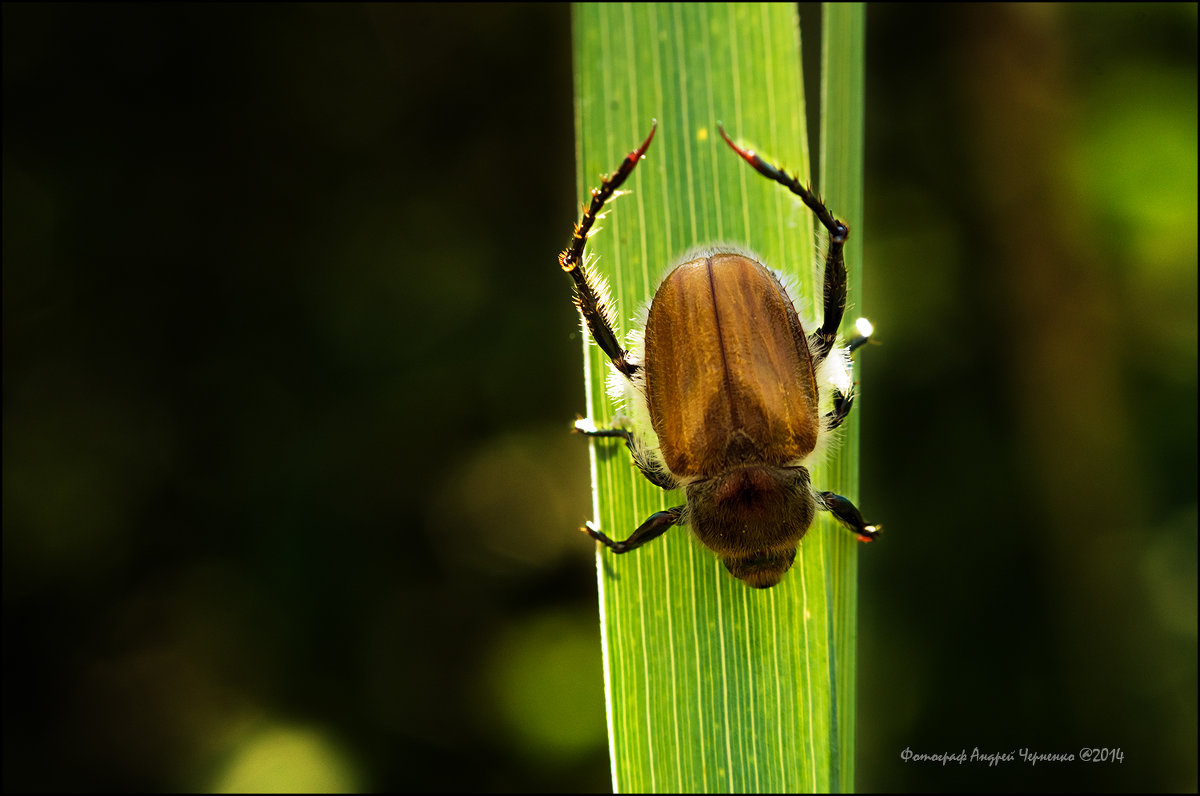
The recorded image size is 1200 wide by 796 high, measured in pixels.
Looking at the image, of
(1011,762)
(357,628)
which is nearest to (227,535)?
(357,628)

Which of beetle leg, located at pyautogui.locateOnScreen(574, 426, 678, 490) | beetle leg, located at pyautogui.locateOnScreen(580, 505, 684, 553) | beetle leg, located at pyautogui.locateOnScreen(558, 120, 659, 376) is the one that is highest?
beetle leg, located at pyautogui.locateOnScreen(558, 120, 659, 376)

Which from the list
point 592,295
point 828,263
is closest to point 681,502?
point 592,295

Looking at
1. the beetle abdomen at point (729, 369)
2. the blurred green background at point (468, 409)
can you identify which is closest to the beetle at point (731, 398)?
the beetle abdomen at point (729, 369)

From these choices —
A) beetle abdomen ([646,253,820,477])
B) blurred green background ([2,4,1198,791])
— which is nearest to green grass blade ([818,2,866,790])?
beetle abdomen ([646,253,820,477])

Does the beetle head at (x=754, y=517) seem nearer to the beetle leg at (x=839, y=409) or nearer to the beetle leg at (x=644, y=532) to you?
the beetle leg at (x=644, y=532)

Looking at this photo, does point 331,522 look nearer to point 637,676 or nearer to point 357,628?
point 357,628

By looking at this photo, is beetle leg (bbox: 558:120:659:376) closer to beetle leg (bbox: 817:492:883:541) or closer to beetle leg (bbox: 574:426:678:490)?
beetle leg (bbox: 574:426:678:490)
